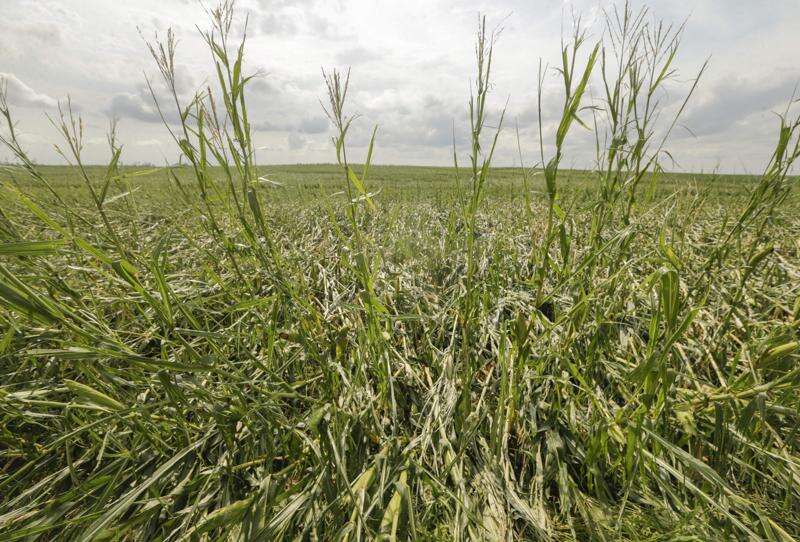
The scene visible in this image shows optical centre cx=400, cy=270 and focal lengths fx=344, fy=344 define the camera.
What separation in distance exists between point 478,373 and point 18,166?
210 centimetres

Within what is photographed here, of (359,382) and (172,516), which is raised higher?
(359,382)

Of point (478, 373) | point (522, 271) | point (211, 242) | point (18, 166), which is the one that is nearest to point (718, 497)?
point (478, 373)

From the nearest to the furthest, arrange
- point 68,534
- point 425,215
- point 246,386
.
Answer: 1. point 68,534
2. point 246,386
3. point 425,215

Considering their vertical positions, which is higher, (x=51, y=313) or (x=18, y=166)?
(x=18, y=166)

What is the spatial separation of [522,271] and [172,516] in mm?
2025

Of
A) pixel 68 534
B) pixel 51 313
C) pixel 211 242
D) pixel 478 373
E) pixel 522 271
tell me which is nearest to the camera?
pixel 51 313

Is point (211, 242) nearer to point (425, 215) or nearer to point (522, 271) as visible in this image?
point (425, 215)

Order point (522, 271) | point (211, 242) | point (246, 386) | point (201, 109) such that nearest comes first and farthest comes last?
point (201, 109), point (246, 386), point (522, 271), point (211, 242)

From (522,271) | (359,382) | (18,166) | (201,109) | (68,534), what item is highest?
(201,109)

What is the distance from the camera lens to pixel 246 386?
1.36 meters

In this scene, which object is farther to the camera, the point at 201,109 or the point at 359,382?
the point at 359,382

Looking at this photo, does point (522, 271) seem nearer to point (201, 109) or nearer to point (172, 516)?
point (201, 109)

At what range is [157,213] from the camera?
3.99 m

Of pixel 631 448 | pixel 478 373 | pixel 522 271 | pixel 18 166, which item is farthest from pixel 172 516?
pixel 522 271
